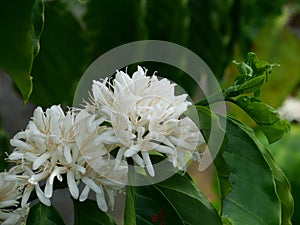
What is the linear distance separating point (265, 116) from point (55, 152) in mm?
163

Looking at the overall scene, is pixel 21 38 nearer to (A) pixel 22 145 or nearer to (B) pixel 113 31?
(A) pixel 22 145

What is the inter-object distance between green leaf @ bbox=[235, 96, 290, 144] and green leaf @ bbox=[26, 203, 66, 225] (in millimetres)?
161

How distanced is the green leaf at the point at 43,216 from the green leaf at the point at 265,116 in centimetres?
16

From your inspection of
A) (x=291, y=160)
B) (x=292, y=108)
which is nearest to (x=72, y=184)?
(x=291, y=160)

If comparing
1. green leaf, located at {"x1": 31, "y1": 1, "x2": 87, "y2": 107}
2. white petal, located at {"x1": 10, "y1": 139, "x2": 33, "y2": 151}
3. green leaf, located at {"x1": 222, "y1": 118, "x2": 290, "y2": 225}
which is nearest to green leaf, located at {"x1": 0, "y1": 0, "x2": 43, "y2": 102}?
white petal, located at {"x1": 10, "y1": 139, "x2": 33, "y2": 151}

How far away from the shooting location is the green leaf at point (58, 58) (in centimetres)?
113

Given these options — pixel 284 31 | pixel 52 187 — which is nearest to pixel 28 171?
pixel 52 187

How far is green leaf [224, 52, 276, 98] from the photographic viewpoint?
540 mm

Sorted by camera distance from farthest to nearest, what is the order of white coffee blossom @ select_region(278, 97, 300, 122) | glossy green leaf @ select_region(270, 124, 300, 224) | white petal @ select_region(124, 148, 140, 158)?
white coffee blossom @ select_region(278, 97, 300, 122)
glossy green leaf @ select_region(270, 124, 300, 224)
white petal @ select_region(124, 148, 140, 158)

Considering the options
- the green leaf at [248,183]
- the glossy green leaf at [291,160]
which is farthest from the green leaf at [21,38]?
A: the glossy green leaf at [291,160]

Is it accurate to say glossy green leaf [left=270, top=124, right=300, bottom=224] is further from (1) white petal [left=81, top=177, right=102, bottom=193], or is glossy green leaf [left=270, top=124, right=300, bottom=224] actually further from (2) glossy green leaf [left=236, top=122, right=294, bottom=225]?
(1) white petal [left=81, top=177, right=102, bottom=193]

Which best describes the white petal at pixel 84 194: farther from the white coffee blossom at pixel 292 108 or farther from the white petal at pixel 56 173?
the white coffee blossom at pixel 292 108

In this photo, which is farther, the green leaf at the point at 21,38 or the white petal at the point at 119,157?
the green leaf at the point at 21,38

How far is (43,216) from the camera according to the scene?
54cm
